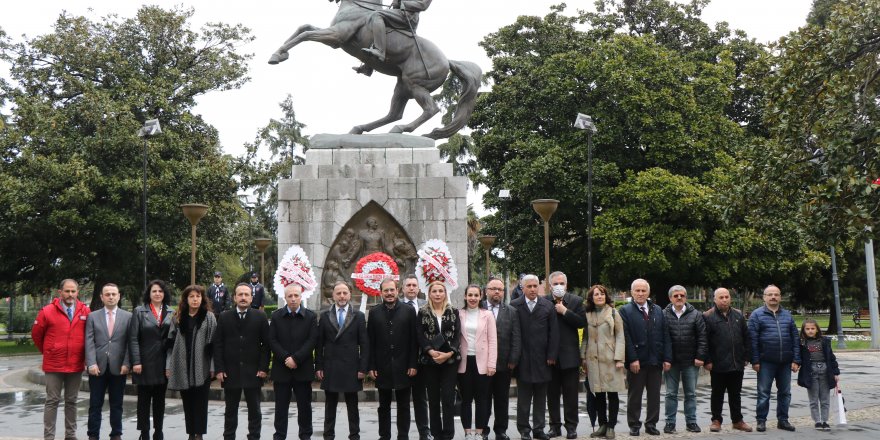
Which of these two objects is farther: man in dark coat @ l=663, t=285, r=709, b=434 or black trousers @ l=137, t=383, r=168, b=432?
man in dark coat @ l=663, t=285, r=709, b=434

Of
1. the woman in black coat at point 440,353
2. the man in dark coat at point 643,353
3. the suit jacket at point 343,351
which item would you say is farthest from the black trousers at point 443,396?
the man in dark coat at point 643,353

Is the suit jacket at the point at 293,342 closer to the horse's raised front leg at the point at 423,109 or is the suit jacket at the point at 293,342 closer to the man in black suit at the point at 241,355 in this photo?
the man in black suit at the point at 241,355

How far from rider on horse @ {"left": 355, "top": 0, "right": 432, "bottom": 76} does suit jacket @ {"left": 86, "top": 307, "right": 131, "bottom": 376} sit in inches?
265

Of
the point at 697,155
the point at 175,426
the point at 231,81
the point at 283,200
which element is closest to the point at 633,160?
the point at 697,155

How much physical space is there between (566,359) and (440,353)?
142 centimetres

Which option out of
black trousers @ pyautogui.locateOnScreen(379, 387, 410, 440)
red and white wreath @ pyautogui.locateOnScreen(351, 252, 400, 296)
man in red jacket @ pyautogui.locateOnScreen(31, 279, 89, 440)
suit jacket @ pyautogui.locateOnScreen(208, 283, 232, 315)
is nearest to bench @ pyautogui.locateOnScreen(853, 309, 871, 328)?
red and white wreath @ pyautogui.locateOnScreen(351, 252, 400, 296)

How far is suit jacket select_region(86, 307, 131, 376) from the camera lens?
8.07 metres

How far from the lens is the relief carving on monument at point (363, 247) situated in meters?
13.3

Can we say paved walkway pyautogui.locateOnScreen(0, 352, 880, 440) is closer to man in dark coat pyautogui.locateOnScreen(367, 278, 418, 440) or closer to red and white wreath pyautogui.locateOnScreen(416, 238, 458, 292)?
man in dark coat pyautogui.locateOnScreen(367, 278, 418, 440)

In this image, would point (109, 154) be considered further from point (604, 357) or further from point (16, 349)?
point (604, 357)

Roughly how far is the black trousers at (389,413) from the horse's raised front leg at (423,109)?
23.0 feet

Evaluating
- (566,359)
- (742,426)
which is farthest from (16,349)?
(742,426)

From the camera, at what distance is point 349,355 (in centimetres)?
797

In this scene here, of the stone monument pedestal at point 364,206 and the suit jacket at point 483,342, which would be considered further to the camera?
the stone monument pedestal at point 364,206
